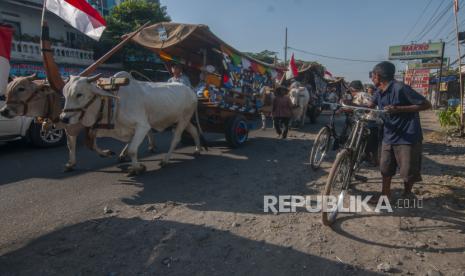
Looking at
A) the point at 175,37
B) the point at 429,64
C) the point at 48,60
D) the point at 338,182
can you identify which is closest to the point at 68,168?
the point at 48,60

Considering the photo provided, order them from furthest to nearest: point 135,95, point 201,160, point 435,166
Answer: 1. point 201,160
2. point 435,166
3. point 135,95

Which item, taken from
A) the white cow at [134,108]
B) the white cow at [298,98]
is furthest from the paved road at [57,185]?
the white cow at [298,98]

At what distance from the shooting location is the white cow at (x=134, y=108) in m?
4.82

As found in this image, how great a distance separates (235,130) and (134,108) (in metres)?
2.91

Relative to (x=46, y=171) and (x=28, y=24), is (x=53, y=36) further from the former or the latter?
(x=46, y=171)

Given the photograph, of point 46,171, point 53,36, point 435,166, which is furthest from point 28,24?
point 435,166

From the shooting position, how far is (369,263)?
2.99 m

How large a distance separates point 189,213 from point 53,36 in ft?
61.0

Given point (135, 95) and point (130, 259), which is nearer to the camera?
point (130, 259)

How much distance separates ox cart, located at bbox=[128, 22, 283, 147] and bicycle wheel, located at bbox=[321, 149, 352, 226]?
153 inches

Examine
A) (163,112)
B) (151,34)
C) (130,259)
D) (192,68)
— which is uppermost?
(151,34)

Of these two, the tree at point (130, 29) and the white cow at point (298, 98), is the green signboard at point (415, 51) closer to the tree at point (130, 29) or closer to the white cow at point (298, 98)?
the tree at point (130, 29)

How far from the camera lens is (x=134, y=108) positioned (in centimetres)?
552

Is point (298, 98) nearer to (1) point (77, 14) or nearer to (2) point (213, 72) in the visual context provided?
(2) point (213, 72)
